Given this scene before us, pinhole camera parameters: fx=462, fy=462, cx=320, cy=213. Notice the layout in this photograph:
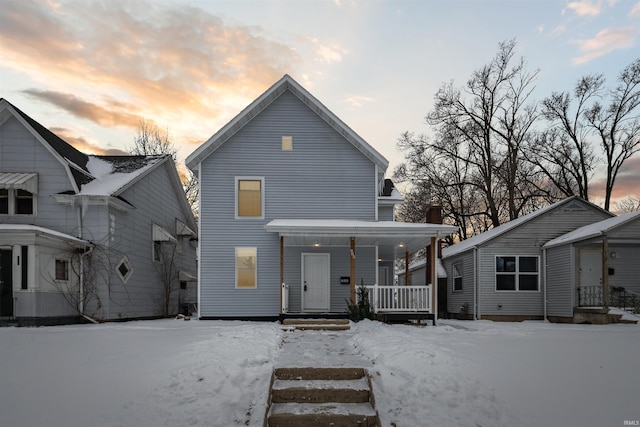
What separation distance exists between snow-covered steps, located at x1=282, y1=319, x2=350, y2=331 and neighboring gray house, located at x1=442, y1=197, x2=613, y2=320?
8.04 metres

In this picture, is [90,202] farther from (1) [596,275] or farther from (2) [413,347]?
(1) [596,275]

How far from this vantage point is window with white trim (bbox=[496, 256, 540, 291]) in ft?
61.3

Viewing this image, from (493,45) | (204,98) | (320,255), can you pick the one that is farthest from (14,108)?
(493,45)

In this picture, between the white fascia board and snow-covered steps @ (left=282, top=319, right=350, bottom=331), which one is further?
the white fascia board

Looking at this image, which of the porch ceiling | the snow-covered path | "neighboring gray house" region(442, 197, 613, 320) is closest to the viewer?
the snow-covered path

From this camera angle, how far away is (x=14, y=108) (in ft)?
50.1

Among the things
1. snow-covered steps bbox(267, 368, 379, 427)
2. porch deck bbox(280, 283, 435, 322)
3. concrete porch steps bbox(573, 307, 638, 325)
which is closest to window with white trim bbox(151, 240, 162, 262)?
porch deck bbox(280, 283, 435, 322)

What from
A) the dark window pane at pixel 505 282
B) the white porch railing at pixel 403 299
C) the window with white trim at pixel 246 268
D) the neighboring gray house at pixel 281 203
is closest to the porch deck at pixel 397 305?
the white porch railing at pixel 403 299

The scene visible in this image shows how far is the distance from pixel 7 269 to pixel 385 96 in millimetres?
15985

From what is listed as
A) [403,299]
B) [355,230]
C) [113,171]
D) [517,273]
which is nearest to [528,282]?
[517,273]

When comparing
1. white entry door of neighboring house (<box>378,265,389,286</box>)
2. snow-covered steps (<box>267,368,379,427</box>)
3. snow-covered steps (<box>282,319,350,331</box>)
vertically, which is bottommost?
snow-covered steps (<box>282,319,350,331</box>)

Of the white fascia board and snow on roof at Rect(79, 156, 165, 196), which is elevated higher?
snow on roof at Rect(79, 156, 165, 196)

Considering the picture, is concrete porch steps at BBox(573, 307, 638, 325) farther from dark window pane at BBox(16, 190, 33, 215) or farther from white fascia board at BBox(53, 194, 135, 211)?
dark window pane at BBox(16, 190, 33, 215)

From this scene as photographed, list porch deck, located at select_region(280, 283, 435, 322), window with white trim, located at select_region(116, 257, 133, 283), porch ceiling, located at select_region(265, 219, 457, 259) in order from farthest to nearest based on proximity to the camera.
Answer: window with white trim, located at select_region(116, 257, 133, 283) < porch deck, located at select_region(280, 283, 435, 322) < porch ceiling, located at select_region(265, 219, 457, 259)
